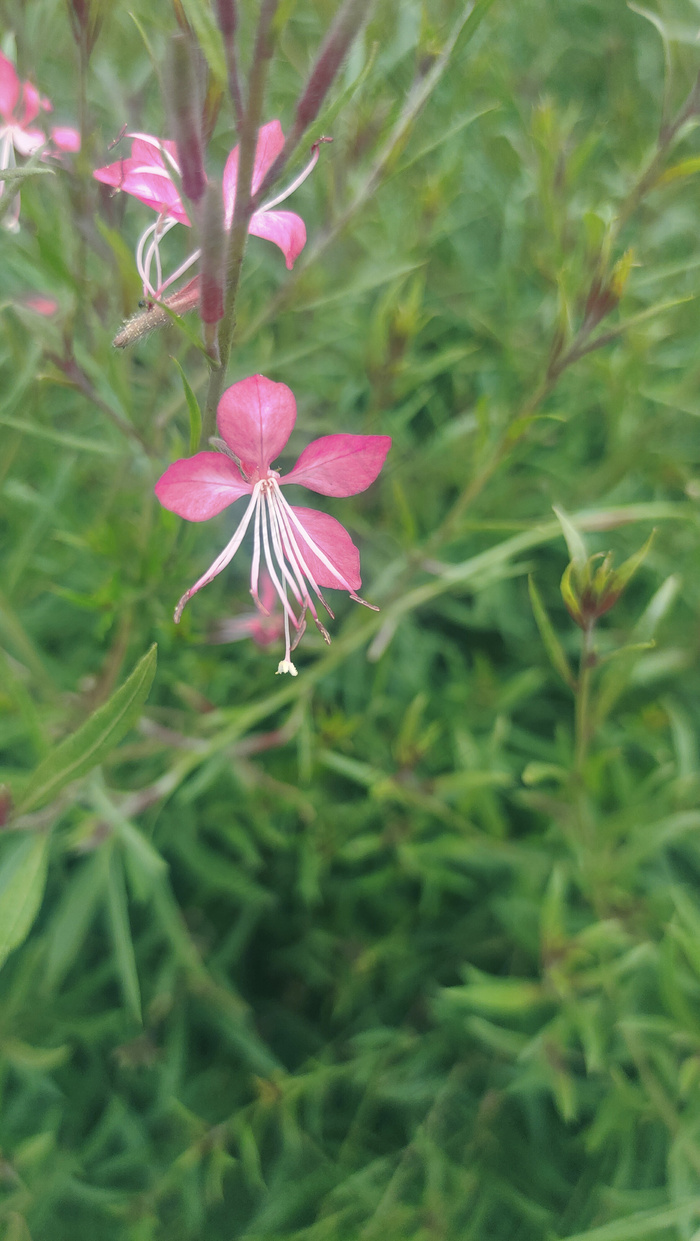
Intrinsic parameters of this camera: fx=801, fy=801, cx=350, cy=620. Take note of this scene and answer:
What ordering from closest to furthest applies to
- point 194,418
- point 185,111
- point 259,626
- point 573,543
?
point 185,111 < point 194,418 < point 573,543 < point 259,626

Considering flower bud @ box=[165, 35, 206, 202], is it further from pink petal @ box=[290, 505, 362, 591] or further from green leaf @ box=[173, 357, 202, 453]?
pink petal @ box=[290, 505, 362, 591]

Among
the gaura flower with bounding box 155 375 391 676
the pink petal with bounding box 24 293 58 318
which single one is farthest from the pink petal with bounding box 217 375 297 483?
the pink petal with bounding box 24 293 58 318

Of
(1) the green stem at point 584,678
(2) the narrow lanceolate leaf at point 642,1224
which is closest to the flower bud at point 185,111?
(1) the green stem at point 584,678

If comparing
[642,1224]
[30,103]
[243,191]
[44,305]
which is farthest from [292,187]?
[642,1224]

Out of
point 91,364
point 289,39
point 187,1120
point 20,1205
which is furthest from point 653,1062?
point 289,39

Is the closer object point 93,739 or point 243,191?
point 243,191

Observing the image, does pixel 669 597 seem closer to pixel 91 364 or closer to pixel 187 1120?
pixel 91 364

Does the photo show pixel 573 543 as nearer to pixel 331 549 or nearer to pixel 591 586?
pixel 591 586
